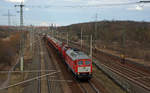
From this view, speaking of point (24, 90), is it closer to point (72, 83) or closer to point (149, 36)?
point (72, 83)

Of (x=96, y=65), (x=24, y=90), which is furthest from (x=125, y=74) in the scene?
(x=24, y=90)

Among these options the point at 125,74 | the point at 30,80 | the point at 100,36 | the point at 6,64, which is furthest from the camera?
the point at 100,36

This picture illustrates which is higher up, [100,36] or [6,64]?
[100,36]

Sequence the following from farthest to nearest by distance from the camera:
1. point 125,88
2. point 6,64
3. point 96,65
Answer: point 6,64 < point 96,65 < point 125,88

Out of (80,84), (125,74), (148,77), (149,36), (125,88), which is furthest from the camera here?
(149,36)

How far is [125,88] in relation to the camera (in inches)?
734

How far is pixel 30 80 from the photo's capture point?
23516mm

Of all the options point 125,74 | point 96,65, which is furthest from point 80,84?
point 96,65

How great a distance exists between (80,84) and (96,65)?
1152cm

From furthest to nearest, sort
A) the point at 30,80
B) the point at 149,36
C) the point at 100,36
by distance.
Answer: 1. the point at 100,36
2. the point at 149,36
3. the point at 30,80

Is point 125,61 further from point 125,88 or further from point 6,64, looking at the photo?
point 6,64

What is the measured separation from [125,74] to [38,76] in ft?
41.9

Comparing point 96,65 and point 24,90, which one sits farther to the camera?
point 96,65

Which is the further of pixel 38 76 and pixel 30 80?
pixel 38 76
